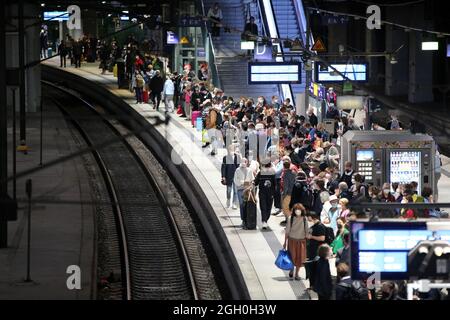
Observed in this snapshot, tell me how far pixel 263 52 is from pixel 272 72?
5.54 meters

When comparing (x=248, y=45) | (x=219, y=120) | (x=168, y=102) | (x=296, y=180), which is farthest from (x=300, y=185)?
(x=248, y=45)

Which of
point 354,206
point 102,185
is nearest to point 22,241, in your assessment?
point 102,185

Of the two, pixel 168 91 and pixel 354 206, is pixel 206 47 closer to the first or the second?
pixel 168 91

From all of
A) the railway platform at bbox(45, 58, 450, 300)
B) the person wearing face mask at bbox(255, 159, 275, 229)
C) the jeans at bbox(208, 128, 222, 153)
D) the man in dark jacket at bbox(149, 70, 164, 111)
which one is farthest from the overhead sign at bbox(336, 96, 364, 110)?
the man in dark jacket at bbox(149, 70, 164, 111)

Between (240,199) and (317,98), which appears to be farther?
(317,98)

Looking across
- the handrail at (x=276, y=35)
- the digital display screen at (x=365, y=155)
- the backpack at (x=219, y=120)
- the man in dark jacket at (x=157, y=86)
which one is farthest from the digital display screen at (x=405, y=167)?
the man in dark jacket at (x=157, y=86)

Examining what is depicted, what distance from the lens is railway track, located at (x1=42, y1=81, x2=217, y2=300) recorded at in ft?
76.0

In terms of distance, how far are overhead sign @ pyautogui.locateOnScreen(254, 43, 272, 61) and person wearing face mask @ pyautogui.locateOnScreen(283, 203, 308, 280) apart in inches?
968

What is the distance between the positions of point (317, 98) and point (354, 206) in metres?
23.8

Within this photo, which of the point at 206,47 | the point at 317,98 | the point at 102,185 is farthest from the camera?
the point at 206,47

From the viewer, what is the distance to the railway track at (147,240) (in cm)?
2316

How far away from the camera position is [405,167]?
27.6 metres

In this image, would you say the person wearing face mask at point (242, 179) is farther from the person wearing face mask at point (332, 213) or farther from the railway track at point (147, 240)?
the person wearing face mask at point (332, 213)

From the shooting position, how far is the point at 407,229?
1620cm
